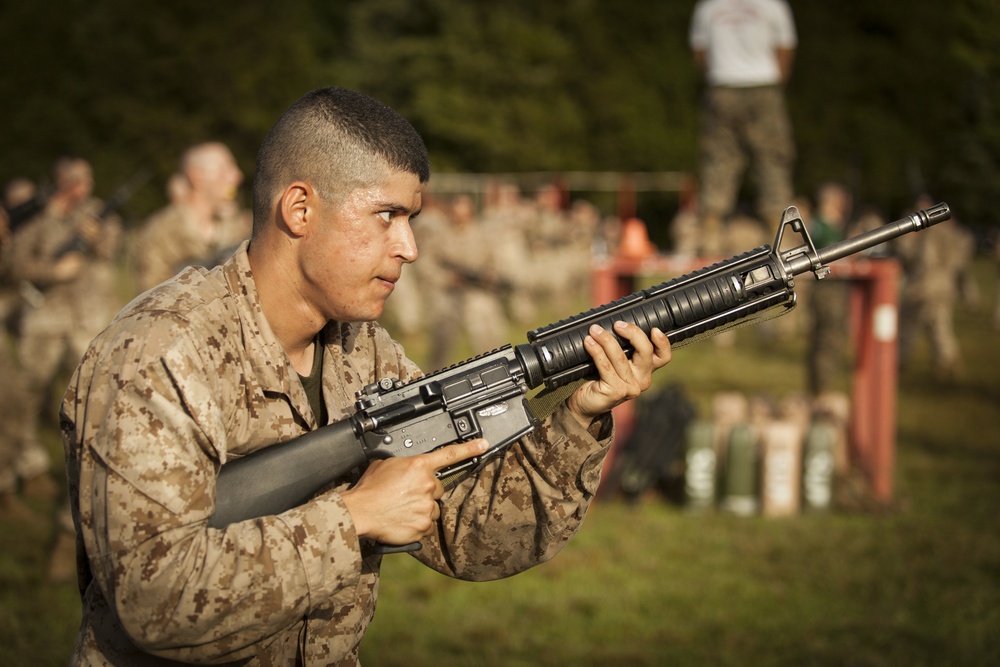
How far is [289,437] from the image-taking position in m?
2.48

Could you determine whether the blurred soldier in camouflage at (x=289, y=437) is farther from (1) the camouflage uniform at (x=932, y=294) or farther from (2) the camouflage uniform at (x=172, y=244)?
(1) the camouflage uniform at (x=932, y=294)

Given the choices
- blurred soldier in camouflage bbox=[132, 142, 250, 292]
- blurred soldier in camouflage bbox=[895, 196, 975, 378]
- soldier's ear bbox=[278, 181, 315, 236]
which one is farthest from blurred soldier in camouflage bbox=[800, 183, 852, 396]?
soldier's ear bbox=[278, 181, 315, 236]

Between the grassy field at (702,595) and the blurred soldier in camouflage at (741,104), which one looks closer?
the grassy field at (702,595)

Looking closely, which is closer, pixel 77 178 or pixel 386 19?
pixel 77 178

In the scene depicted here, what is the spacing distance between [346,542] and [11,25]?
4521 centimetres

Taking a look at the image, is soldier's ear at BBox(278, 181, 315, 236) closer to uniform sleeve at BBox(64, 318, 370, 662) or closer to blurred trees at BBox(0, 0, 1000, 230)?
uniform sleeve at BBox(64, 318, 370, 662)

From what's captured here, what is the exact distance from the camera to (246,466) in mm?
2281

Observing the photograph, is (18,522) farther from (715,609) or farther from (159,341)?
(159,341)

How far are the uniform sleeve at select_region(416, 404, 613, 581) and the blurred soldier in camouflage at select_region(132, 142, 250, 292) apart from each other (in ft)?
15.9

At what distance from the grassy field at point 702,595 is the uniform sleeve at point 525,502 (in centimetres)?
280

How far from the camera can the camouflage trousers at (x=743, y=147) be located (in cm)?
835

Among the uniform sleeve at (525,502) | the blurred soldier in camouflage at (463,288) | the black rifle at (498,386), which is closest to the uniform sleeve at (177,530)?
the black rifle at (498,386)

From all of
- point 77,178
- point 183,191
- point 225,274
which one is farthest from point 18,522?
point 225,274

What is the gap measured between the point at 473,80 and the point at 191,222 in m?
39.2
